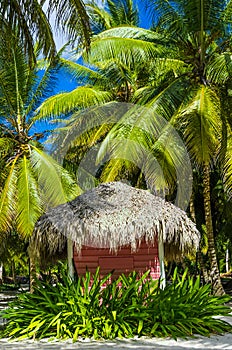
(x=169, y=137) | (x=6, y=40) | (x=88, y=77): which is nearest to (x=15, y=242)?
(x=88, y=77)

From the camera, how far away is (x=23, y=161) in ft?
45.2

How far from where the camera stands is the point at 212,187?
1944 cm

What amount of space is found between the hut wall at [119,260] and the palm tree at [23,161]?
1534 mm

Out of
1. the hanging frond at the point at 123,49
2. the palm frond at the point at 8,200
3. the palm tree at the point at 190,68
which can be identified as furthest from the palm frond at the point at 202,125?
the palm frond at the point at 8,200

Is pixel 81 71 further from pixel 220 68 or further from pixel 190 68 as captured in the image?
pixel 220 68

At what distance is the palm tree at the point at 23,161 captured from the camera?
41.9ft

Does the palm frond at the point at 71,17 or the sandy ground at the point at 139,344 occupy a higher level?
the palm frond at the point at 71,17

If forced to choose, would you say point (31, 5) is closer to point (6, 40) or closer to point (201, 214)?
point (6, 40)

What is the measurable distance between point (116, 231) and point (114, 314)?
2435 mm

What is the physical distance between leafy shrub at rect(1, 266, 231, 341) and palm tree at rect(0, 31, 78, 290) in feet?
11.8

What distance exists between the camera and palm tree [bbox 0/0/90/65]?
28.1 ft

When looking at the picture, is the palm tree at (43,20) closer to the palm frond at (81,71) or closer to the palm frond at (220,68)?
the palm frond at (220,68)

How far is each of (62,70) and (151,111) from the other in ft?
20.5

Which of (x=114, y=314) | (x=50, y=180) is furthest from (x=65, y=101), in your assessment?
(x=114, y=314)
